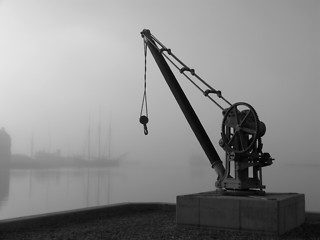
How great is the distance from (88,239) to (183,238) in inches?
80.5

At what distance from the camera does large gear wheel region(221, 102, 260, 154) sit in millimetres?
10445

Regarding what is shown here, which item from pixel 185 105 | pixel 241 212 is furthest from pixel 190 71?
pixel 241 212

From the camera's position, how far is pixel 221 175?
11383 millimetres

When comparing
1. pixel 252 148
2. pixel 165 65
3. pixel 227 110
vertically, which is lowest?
pixel 252 148

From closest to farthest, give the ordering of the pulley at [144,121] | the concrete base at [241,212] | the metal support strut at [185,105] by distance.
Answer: the concrete base at [241,212] → the metal support strut at [185,105] → the pulley at [144,121]

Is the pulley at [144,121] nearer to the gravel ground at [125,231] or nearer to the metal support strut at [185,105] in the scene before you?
the metal support strut at [185,105]

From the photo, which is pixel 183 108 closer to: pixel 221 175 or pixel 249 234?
pixel 221 175

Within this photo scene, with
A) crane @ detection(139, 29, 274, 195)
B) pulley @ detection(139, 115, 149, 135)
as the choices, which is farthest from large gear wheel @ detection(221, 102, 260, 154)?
pulley @ detection(139, 115, 149, 135)

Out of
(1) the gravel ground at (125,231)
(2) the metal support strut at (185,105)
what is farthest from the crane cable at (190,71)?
(1) the gravel ground at (125,231)

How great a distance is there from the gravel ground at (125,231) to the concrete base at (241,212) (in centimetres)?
17

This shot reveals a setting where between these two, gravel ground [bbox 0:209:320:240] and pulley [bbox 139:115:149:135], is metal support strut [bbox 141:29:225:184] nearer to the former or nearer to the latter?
pulley [bbox 139:115:149:135]

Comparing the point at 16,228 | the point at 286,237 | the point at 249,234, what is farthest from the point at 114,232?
the point at 286,237

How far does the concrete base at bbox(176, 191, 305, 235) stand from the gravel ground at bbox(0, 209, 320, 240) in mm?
172

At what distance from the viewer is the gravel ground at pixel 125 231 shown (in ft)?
30.7
